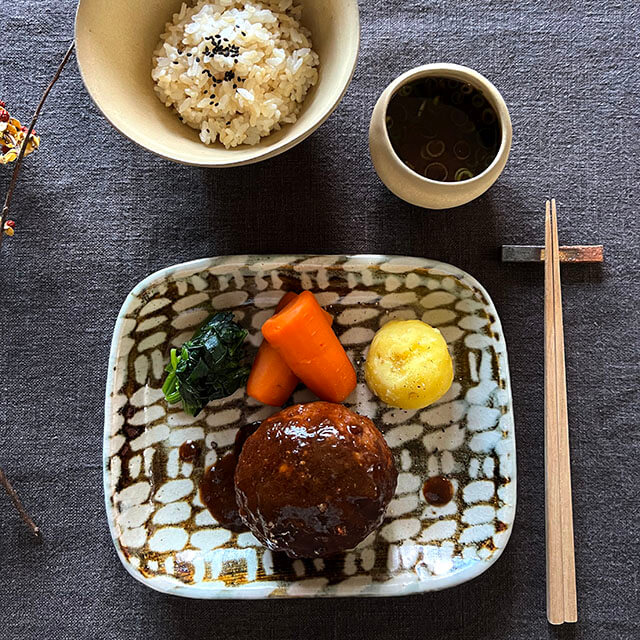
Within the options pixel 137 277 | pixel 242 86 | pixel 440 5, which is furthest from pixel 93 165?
pixel 440 5

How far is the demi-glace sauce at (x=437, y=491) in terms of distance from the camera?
232 cm

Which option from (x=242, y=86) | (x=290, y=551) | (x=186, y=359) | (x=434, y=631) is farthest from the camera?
(x=434, y=631)

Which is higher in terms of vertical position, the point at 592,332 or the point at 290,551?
the point at 592,332

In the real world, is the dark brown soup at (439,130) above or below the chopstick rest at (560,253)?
above

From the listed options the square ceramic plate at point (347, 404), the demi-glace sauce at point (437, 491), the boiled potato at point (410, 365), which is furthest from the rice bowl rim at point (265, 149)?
the demi-glace sauce at point (437, 491)

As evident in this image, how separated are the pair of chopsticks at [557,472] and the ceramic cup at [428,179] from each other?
20.0 inches

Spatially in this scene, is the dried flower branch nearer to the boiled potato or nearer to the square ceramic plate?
the square ceramic plate

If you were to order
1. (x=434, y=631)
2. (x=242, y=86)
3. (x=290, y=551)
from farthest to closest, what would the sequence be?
(x=434, y=631)
(x=290, y=551)
(x=242, y=86)

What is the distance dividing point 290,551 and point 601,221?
67.8 inches

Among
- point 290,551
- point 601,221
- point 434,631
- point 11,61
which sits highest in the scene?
point 11,61

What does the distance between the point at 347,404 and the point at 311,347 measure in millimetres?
317

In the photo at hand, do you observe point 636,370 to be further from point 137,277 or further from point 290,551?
point 137,277

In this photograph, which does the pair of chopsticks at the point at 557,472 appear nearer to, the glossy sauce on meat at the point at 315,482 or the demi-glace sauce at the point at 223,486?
the glossy sauce on meat at the point at 315,482

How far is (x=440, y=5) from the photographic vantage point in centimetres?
245
